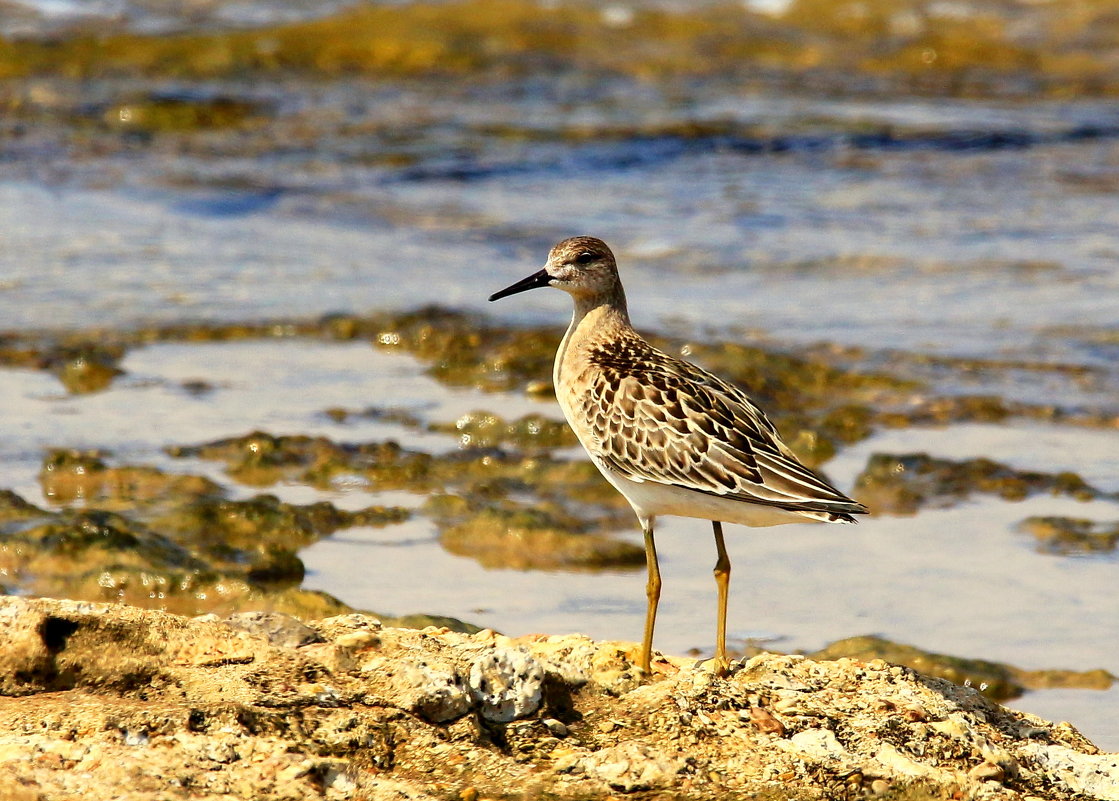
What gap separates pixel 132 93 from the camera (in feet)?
51.8

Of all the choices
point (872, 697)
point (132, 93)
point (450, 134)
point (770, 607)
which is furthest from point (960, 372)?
point (132, 93)

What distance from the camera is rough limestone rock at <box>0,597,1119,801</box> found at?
3.42 metres

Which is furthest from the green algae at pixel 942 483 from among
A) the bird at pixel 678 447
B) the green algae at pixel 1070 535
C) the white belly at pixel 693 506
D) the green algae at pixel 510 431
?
the white belly at pixel 693 506

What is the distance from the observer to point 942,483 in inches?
276

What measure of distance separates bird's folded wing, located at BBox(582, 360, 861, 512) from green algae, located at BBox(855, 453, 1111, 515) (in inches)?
86.8

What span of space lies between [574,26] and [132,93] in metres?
5.54

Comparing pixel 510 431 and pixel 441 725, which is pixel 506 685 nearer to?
pixel 441 725

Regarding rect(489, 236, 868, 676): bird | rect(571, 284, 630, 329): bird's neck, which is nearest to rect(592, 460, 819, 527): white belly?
rect(489, 236, 868, 676): bird

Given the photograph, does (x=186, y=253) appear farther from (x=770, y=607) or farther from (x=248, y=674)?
(x=248, y=674)

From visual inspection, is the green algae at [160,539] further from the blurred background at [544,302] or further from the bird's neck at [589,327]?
the bird's neck at [589,327]

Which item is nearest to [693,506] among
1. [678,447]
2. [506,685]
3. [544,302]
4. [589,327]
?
[678,447]

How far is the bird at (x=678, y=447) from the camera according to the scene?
4.45 meters

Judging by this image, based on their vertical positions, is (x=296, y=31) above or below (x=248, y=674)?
above

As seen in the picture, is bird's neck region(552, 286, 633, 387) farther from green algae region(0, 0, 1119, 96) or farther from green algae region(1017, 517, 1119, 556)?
green algae region(0, 0, 1119, 96)
